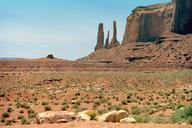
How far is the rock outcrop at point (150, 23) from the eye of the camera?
149500 millimetres

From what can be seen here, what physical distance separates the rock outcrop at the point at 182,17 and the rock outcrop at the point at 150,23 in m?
9.69

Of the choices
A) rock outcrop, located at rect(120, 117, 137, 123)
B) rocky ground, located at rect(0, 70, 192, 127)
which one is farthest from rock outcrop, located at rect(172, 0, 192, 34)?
rock outcrop, located at rect(120, 117, 137, 123)

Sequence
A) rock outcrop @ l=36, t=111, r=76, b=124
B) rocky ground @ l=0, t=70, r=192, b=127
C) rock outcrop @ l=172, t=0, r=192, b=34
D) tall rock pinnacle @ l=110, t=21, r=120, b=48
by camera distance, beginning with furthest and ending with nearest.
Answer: tall rock pinnacle @ l=110, t=21, r=120, b=48 < rock outcrop @ l=172, t=0, r=192, b=34 < rocky ground @ l=0, t=70, r=192, b=127 < rock outcrop @ l=36, t=111, r=76, b=124

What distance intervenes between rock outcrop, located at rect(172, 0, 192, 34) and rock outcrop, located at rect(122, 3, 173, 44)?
9.69 m

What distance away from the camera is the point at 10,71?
92312 mm

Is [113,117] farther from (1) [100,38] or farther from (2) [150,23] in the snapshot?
(1) [100,38]

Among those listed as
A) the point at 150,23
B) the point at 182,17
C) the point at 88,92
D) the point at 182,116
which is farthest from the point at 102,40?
the point at 182,116

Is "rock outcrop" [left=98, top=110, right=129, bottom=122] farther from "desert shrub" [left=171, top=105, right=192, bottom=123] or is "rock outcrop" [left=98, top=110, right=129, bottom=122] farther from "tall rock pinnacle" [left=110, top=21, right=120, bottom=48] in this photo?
"tall rock pinnacle" [left=110, top=21, right=120, bottom=48]

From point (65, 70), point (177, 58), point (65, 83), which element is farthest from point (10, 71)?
point (177, 58)

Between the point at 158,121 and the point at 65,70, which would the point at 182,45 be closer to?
the point at 65,70

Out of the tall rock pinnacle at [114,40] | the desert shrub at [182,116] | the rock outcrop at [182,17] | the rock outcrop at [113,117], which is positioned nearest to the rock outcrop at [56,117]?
the rock outcrop at [113,117]

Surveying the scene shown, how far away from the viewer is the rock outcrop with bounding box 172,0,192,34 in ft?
427

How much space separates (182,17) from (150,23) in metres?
22.3

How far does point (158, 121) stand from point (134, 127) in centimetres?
343
